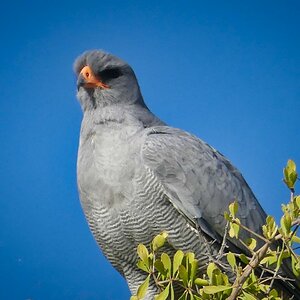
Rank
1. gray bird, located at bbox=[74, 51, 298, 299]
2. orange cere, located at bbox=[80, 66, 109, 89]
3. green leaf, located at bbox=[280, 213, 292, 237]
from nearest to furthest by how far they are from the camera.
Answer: green leaf, located at bbox=[280, 213, 292, 237] < gray bird, located at bbox=[74, 51, 298, 299] < orange cere, located at bbox=[80, 66, 109, 89]

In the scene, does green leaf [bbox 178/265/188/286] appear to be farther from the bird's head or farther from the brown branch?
the bird's head

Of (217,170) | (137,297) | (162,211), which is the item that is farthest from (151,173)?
(137,297)

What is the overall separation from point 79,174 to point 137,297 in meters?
0.60

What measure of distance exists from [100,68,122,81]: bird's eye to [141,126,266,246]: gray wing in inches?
6.8

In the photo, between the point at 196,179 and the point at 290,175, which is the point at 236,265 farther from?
the point at 196,179

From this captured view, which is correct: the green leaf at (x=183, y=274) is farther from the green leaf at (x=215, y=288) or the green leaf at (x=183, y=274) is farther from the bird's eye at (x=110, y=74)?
the bird's eye at (x=110, y=74)

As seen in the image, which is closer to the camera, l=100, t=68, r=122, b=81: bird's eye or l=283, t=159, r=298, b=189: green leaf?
l=283, t=159, r=298, b=189: green leaf

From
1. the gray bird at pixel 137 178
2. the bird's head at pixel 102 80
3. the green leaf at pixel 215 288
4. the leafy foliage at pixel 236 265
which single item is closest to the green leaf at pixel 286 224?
the leafy foliage at pixel 236 265

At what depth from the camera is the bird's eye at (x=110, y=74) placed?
153cm

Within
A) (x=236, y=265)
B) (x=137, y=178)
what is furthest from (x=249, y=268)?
(x=137, y=178)

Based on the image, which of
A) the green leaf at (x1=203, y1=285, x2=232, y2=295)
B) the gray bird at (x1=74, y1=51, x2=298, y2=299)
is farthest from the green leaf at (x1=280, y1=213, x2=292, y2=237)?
the gray bird at (x1=74, y1=51, x2=298, y2=299)

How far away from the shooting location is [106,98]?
1.52 meters

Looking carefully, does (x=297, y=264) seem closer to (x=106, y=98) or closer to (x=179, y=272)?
(x=179, y=272)

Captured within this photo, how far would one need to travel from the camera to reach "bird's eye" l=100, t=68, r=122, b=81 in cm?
153
